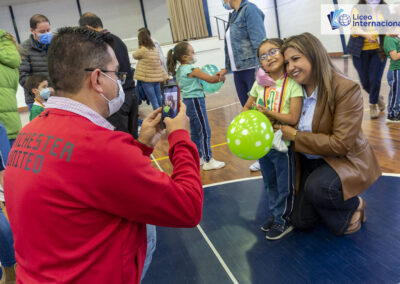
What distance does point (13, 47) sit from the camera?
2.72m

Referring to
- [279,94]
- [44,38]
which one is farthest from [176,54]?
[279,94]

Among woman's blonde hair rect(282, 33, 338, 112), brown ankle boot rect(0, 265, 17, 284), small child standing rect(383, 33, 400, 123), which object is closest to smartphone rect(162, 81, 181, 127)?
woman's blonde hair rect(282, 33, 338, 112)

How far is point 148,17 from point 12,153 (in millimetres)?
14646

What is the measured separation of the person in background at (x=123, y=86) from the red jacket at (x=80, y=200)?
1.81 metres

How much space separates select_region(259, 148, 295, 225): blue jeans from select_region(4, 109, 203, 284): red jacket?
4.06 feet

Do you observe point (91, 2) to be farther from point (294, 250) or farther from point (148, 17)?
point (294, 250)

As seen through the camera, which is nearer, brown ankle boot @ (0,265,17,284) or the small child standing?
brown ankle boot @ (0,265,17,284)

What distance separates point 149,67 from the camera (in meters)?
4.96

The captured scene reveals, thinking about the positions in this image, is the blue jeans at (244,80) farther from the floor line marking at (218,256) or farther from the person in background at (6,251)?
the person in background at (6,251)

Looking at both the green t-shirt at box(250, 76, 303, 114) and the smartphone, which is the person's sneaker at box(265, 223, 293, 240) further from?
the smartphone

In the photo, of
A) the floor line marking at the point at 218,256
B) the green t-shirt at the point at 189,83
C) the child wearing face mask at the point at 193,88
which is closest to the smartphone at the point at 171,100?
the floor line marking at the point at 218,256

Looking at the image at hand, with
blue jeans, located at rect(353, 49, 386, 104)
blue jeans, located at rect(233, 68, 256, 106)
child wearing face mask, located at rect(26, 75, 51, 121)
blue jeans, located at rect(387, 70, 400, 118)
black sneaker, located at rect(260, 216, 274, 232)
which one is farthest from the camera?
blue jeans, located at rect(353, 49, 386, 104)

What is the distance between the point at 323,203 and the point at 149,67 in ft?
12.1

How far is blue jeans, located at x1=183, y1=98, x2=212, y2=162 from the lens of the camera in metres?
3.56
